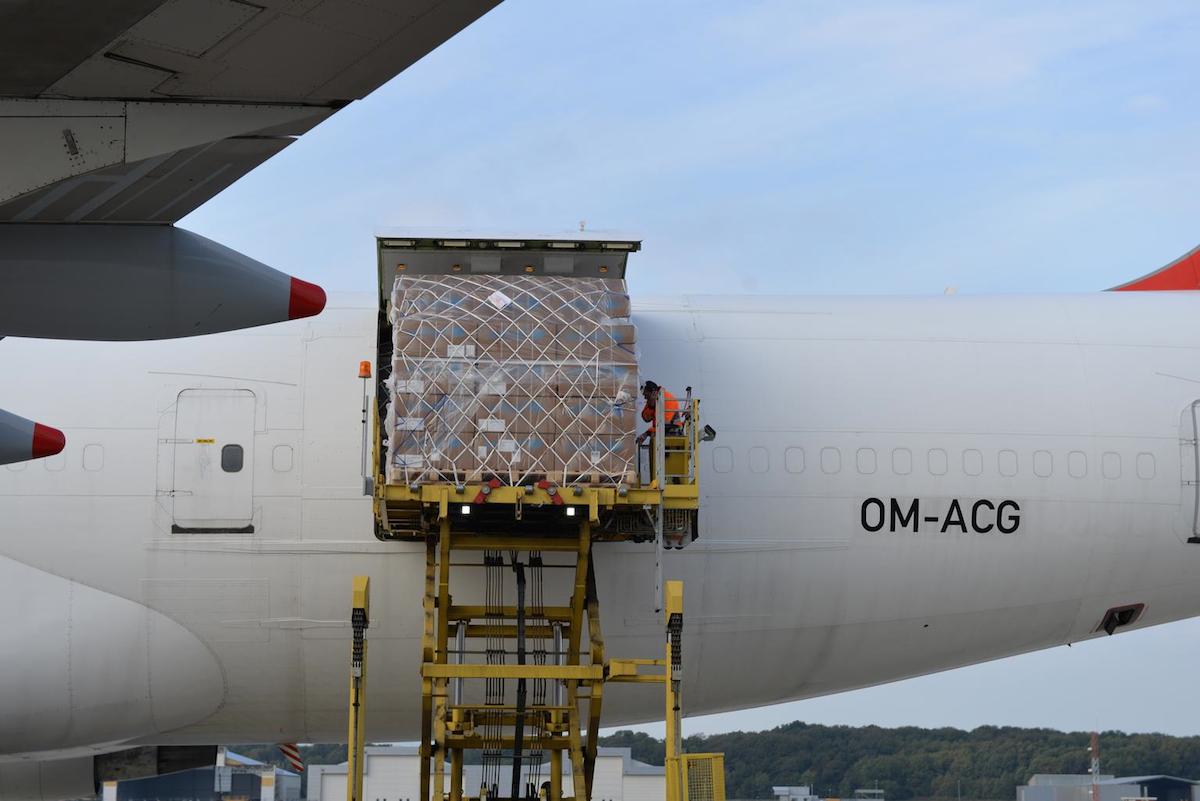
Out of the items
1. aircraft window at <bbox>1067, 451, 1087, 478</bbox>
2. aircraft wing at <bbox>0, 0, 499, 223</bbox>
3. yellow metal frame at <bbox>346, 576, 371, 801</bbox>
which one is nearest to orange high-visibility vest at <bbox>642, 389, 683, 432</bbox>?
yellow metal frame at <bbox>346, 576, 371, 801</bbox>

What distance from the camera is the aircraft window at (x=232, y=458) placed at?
14.5 meters

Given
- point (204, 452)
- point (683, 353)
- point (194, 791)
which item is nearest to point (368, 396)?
point (204, 452)

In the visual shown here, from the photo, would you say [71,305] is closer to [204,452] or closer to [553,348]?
[553,348]

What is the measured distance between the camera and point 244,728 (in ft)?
50.9

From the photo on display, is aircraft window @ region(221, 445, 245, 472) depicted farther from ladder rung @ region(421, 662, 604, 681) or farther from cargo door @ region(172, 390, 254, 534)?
ladder rung @ region(421, 662, 604, 681)

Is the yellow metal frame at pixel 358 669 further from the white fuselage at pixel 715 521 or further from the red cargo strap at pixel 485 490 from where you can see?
the red cargo strap at pixel 485 490

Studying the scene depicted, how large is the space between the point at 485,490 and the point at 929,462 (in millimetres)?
4635

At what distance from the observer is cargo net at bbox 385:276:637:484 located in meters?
13.3

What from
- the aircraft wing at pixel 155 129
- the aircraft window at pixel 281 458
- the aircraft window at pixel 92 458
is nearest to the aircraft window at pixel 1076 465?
the aircraft window at pixel 281 458

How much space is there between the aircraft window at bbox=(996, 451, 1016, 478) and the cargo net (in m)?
3.97

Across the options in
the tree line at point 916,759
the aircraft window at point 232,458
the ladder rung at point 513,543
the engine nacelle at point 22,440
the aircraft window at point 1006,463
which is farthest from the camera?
the tree line at point 916,759

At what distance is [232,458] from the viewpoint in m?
14.5

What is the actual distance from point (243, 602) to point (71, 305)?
29.9ft

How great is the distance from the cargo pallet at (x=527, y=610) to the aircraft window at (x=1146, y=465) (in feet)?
15.1
